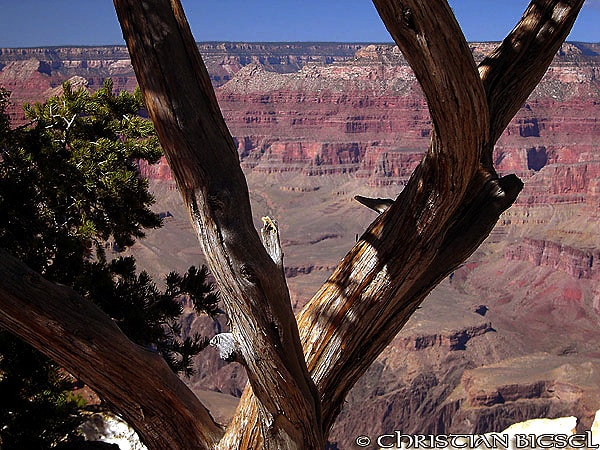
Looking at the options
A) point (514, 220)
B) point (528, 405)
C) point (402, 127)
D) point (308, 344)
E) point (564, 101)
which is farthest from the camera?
point (402, 127)

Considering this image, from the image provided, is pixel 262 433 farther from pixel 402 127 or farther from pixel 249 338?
pixel 402 127

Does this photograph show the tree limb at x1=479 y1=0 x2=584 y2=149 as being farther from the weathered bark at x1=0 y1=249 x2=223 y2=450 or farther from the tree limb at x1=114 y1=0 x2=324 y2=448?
the weathered bark at x1=0 y1=249 x2=223 y2=450

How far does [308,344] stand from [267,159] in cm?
9851

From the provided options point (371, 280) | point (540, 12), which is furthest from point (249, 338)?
point (540, 12)

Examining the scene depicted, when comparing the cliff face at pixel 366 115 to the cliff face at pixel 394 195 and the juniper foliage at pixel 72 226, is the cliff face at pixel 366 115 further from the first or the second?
the juniper foliage at pixel 72 226

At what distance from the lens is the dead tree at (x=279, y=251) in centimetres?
223

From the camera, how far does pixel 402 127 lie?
97.1m

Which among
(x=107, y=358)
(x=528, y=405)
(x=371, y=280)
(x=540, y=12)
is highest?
(x=528, y=405)

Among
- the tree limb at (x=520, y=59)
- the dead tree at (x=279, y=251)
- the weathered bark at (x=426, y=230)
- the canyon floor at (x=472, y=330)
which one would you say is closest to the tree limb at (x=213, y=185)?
the dead tree at (x=279, y=251)

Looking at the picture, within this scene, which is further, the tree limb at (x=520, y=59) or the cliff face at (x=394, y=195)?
the cliff face at (x=394, y=195)

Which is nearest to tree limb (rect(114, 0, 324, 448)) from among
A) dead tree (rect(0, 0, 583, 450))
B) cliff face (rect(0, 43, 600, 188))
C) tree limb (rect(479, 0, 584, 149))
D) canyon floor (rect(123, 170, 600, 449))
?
dead tree (rect(0, 0, 583, 450))

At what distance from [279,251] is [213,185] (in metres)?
0.34

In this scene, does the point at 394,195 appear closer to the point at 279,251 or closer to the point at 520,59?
the point at 520,59

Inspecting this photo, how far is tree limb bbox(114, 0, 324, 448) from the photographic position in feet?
7.29
